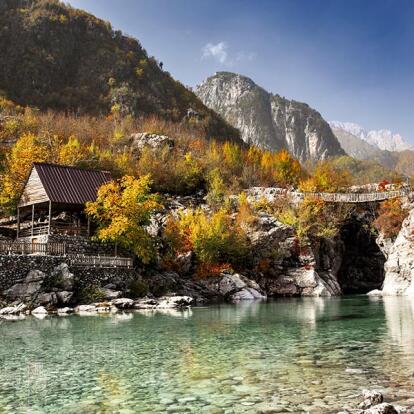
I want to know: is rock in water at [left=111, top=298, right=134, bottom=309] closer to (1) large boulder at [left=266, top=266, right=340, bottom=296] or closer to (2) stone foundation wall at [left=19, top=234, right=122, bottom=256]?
(2) stone foundation wall at [left=19, top=234, right=122, bottom=256]

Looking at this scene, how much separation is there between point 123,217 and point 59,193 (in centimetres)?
519

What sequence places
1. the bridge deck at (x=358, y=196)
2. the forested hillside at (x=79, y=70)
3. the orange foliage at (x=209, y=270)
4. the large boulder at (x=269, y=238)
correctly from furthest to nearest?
the forested hillside at (x=79, y=70), the bridge deck at (x=358, y=196), the large boulder at (x=269, y=238), the orange foliage at (x=209, y=270)

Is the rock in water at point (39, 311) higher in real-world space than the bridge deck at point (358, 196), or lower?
lower

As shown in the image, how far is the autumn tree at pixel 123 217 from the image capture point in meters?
35.8

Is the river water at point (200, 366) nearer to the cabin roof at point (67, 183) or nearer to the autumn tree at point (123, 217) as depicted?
the autumn tree at point (123, 217)

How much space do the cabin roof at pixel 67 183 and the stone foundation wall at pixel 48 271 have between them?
6317 millimetres

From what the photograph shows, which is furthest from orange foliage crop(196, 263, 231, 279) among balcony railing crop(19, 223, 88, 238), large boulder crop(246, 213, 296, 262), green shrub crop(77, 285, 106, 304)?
green shrub crop(77, 285, 106, 304)

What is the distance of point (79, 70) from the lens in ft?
334

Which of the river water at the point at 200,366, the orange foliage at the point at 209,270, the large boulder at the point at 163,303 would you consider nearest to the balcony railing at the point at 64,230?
the large boulder at the point at 163,303

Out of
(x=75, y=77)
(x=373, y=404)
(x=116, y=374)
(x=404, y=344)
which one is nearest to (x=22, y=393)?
(x=116, y=374)

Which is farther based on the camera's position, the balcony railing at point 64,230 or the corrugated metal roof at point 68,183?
the balcony railing at point 64,230

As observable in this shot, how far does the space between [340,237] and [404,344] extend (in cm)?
4775

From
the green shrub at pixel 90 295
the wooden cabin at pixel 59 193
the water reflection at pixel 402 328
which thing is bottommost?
the water reflection at pixel 402 328

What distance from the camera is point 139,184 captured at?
39125mm
